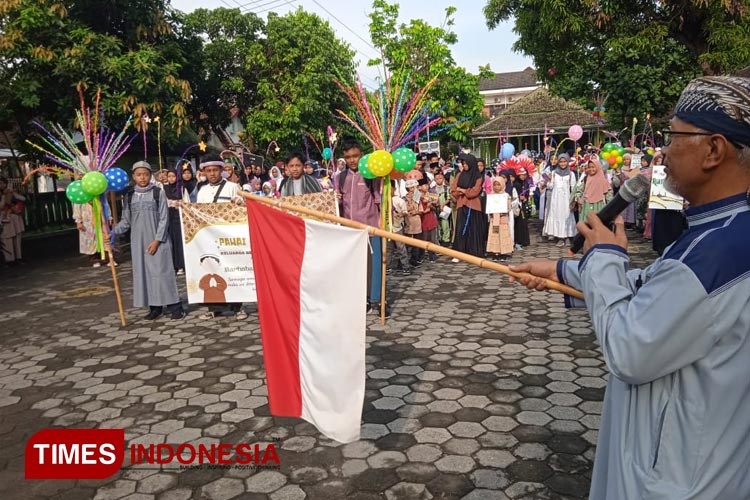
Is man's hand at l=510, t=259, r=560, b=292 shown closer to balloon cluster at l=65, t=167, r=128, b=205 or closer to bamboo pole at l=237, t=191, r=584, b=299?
bamboo pole at l=237, t=191, r=584, b=299

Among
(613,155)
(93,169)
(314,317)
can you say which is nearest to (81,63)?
(93,169)

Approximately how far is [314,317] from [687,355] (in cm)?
174

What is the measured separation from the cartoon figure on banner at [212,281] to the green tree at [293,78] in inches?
764

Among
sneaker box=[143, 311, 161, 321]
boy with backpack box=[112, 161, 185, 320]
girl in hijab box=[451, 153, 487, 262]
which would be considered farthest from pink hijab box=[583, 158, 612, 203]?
sneaker box=[143, 311, 161, 321]

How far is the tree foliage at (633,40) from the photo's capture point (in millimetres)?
12609

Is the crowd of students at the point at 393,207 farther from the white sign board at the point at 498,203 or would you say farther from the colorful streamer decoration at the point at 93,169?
the colorful streamer decoration at the point at 93,169

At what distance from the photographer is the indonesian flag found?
102 inches

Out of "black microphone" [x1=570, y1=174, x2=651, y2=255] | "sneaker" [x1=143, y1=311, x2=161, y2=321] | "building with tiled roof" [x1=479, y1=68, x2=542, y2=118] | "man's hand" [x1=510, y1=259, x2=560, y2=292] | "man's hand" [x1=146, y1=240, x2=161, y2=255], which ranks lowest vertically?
"sneaker" [x1=143, y1=311, x2=161, y2=321]

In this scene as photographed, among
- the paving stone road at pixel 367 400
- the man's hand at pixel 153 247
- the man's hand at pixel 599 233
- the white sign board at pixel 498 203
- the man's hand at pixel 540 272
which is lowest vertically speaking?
the paving stone road at pixel 367 400

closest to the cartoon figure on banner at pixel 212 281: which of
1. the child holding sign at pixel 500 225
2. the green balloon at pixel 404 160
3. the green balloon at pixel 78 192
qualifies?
the green balloon at pixel 78 192

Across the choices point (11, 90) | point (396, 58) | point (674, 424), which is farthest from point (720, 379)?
point (396, 58)

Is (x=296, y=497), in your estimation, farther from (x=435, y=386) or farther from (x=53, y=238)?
(x=53, y=238)

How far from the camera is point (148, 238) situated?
A: 675 cm

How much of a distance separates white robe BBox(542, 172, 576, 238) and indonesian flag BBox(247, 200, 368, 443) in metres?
9.70
